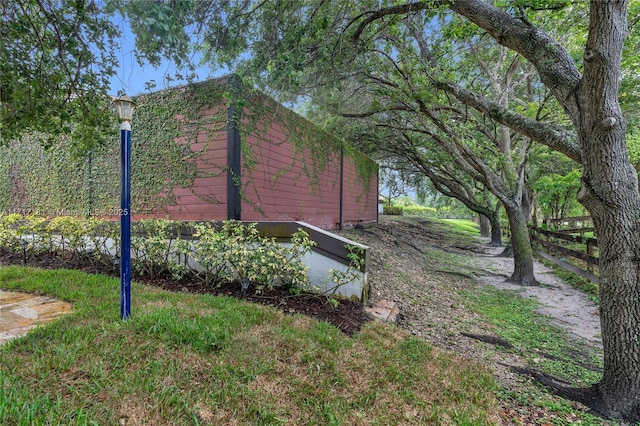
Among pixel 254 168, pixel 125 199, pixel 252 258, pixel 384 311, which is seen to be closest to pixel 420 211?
pixel 254 168

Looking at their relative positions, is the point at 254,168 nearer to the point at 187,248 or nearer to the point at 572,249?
the point at 187,248

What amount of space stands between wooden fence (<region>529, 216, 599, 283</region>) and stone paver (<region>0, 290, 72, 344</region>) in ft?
23.2

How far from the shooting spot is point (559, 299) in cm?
617

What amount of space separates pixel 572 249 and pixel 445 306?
6515 mm

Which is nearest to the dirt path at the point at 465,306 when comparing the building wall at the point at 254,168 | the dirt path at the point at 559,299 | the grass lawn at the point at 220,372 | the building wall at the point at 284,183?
the dirt path at the point at 559,299

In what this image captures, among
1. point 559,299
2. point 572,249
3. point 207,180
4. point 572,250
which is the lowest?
point 559,299

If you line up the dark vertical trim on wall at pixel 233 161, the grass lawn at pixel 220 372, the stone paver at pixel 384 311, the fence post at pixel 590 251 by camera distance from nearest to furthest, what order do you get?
the grass lawn at pixel 220 372, the stone paver at pixel 384 311, the dark vertical trim on wall at pixel 233 161, the fence post at pixel 590 251

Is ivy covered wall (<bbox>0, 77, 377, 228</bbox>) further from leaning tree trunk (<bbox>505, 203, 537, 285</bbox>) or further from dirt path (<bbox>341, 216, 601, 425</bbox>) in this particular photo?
leaning tree trunk (<bbox>505, 203, 537, 285</bbox>)

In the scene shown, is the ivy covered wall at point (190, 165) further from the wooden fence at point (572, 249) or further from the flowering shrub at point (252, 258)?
the wooden fence at point (572, 249)

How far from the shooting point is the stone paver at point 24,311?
2.38 metres

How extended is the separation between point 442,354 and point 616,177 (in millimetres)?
2239

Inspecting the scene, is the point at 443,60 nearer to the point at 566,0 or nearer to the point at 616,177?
the point at 566,0

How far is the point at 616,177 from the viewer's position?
108 inches

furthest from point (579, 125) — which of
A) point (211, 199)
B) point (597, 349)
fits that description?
point (211, 199)
